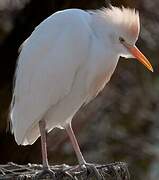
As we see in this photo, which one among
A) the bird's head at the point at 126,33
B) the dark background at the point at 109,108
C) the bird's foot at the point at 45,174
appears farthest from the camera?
the dark background at the point at 109,108

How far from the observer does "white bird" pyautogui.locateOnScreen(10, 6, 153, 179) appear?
2242 mm

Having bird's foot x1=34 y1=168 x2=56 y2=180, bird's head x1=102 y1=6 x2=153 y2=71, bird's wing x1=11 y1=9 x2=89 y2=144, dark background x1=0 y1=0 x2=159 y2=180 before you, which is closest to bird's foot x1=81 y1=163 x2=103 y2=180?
bird's foot x1=34 y1=168 x2=56 y2=180

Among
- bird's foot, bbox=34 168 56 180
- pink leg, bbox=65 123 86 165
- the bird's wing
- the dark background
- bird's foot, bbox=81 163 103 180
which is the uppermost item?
the bird's wing

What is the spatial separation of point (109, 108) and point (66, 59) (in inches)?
73.6

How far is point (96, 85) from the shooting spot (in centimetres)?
233

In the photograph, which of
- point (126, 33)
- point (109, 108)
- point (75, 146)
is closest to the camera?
point (126, 33)

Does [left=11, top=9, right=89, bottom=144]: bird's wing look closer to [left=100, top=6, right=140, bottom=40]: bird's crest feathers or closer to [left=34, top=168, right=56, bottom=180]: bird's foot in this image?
[left=100, top=6, right=140, bottom=40]: bird's crest feathers

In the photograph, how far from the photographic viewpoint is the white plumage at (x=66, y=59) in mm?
2244

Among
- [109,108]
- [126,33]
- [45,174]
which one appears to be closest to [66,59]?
[126,33]

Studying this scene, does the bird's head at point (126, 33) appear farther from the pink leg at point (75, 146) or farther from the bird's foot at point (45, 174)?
the bird's foot at point (45, 174)

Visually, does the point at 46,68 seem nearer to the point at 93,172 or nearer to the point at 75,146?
the point at 75,146

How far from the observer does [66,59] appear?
2.25 m

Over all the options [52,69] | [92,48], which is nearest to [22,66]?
[52,69]

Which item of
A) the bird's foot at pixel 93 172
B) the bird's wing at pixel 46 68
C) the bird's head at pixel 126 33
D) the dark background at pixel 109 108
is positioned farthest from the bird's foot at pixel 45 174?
the dark background at pixel 109 108
